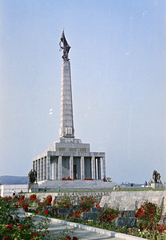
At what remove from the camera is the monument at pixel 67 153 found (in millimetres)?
52094

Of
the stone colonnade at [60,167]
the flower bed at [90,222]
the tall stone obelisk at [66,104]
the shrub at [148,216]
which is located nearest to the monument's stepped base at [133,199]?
the shrub at [148,216]

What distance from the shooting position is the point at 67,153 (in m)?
51.9

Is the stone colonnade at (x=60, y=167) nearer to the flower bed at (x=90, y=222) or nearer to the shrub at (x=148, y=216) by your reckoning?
the flower bed at (x=90, y=222)

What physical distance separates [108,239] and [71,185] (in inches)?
1471

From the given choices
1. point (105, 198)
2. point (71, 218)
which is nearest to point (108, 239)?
point (71, 218)

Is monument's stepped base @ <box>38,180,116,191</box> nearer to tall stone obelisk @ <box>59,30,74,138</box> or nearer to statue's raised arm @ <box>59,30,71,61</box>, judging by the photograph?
tall stone obelisk @ <box>59,30,74,138</box>

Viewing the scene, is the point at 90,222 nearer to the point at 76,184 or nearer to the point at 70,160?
the point at 76,184

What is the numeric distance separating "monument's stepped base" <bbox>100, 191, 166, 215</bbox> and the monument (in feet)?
112

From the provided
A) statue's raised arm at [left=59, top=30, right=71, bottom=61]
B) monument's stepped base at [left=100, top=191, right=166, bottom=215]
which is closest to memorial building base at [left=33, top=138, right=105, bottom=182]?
statue's raised arm at [left=59, top=30, right=71, bottom=61]

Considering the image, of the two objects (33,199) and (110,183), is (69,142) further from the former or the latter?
(33,199)

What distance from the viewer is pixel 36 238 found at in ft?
22.8

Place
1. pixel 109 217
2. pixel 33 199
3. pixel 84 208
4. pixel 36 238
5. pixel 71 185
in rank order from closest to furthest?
pixel 36 238 < pixel 109 217 < pixel 84 208 < pixel 33 199 < pixel 71 185

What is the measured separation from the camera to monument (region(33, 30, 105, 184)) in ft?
171

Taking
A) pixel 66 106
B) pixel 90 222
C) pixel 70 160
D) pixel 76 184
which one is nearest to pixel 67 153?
pixel 70 160
